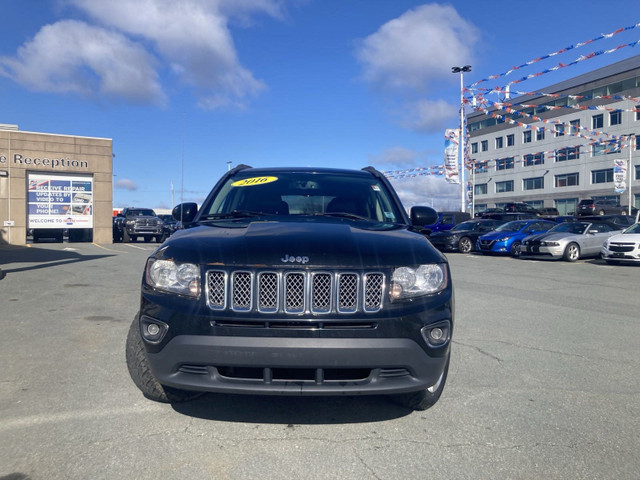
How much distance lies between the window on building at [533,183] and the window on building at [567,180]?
2558 mm

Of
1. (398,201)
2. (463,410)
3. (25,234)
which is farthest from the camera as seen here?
(25,234)

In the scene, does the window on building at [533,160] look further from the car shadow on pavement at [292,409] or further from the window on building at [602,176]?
the car shadow on pavement at [292,409]

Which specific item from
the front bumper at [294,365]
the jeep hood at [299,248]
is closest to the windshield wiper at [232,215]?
the jeep hood at [299,248]

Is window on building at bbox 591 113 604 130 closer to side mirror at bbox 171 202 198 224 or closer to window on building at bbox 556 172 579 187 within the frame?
window on building at bbox 556 172 579 187

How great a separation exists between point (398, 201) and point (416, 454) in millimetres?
2321

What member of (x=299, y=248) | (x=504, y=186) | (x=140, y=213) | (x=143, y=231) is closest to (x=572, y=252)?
(x=299, y=248)

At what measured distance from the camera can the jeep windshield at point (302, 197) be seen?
14.5 feet

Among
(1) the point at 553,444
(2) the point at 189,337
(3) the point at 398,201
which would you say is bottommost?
(1) the point at 553,444

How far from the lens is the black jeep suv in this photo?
9.10 feet

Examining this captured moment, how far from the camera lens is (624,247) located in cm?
1505

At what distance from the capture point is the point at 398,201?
15.2 feet

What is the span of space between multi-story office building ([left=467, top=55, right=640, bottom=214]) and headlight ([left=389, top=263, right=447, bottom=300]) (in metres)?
39.9

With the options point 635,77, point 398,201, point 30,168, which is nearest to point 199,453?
point 398,201

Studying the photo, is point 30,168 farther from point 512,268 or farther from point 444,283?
point 444,283
